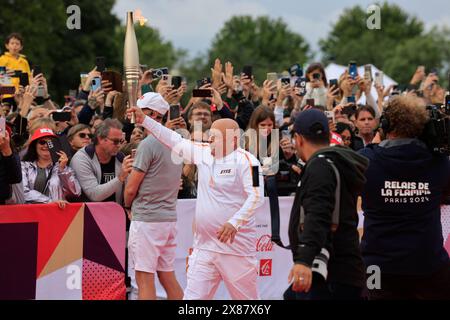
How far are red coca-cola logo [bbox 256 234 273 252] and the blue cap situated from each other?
4934 mm

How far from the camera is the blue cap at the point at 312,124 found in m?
6.67

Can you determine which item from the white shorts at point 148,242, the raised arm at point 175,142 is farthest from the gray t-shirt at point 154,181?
the raised arm at point 175,142

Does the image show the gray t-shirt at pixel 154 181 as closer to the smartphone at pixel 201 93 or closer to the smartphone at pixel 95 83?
the smartphone at pixel 201 93

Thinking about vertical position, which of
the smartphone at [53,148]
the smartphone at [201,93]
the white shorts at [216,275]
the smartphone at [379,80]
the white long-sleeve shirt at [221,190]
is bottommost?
the white shorts at [216,275]

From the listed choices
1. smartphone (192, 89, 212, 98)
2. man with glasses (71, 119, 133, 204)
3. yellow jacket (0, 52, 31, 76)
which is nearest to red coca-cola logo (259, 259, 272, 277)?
man with glasses (71, 119, 133, 204)

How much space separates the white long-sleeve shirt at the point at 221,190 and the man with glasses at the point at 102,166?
145 cm

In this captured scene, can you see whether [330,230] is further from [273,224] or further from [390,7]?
[390,7]

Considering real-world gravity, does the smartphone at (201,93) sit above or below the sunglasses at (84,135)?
above

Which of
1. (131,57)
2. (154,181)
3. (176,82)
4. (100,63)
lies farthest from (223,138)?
(100,63)

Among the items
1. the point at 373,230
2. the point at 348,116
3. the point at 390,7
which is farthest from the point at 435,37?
the point at 373,230

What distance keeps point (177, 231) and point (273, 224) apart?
2.79 metres

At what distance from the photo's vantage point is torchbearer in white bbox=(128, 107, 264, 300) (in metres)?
8.97

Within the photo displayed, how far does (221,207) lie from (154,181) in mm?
1186
